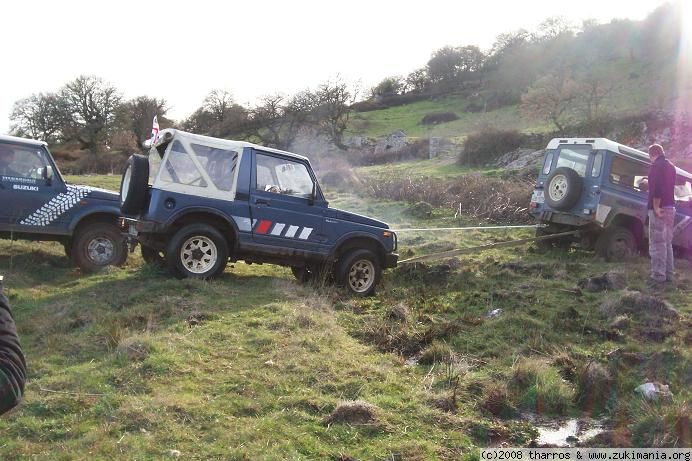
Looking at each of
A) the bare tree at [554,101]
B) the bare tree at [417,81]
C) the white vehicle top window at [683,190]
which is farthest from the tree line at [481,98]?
the white vehicle top window at [683,190]

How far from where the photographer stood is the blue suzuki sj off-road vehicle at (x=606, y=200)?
10.5 meters

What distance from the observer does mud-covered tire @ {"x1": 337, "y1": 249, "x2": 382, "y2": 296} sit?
8414mm

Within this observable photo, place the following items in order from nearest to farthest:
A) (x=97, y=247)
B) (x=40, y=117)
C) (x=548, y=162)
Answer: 1. (x=97, y=247)
2. (x=548, y=162)
3. (x=40, y=117)

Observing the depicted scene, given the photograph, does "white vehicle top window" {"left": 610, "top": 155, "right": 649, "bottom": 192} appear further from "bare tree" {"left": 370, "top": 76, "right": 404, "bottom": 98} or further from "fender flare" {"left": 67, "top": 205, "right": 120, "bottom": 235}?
"bare tree" {"left": 370, "top": 76, "right": 404, "bottom": 98}

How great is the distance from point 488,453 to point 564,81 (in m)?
31.6

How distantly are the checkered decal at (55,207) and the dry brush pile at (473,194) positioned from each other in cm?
1027

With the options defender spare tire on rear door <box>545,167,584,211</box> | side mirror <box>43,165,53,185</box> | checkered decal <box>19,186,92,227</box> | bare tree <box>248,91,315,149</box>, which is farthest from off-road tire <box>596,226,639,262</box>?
bare tree <box>248,91,315,149</box>

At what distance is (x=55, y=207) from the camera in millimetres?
8906

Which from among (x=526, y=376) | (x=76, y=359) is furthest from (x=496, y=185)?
(x=76, y=359)

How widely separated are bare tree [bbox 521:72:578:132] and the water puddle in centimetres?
2809

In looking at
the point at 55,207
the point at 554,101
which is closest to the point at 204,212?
the point at 55,207

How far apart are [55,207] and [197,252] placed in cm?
276

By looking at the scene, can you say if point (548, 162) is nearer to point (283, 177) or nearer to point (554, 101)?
point (283, 177)

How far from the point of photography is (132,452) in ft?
11.1
